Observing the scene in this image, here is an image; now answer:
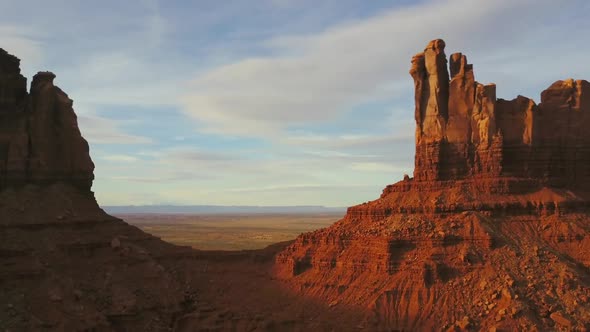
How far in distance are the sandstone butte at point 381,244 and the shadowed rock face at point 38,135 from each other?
0.12 m

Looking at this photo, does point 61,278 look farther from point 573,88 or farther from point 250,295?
point 573,88

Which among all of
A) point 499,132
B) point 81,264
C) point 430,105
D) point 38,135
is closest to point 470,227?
point 499,132

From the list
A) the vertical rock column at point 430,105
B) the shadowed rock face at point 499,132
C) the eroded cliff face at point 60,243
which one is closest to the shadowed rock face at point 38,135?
the eroded cliff face at point 60,243

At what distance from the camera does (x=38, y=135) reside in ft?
185

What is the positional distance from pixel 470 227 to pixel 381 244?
7.33 metres

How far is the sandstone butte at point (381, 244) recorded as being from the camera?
45562 mm

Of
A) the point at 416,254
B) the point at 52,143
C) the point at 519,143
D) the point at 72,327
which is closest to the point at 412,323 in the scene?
the point at 416,254

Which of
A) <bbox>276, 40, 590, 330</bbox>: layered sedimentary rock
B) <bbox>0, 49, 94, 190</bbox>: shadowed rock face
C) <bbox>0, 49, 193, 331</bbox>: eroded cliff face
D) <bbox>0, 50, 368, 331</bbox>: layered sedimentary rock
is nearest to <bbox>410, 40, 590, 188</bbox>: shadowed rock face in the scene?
<bbox>276, 40, 590, 330</bbox>: layered sedimentary rock

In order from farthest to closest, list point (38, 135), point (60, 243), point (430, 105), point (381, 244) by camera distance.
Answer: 1. point (430, 105)
2. point (38, 135)
3. point (60, 243)
4. point (381, 244)

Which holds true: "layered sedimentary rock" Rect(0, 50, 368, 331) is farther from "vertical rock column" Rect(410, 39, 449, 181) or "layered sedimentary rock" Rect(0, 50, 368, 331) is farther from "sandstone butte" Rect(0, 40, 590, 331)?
"vertical rock column" Rect(410, 39, 449, 181)

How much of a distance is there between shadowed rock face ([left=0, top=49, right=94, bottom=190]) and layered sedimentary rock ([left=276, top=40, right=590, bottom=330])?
74.3 ft

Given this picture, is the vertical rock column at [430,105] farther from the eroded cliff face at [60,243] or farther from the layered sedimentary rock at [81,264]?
the eroded cliff face at [60,243]

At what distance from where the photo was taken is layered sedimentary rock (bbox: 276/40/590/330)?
45.4 meters

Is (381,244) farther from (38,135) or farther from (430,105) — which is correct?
(38,135)
